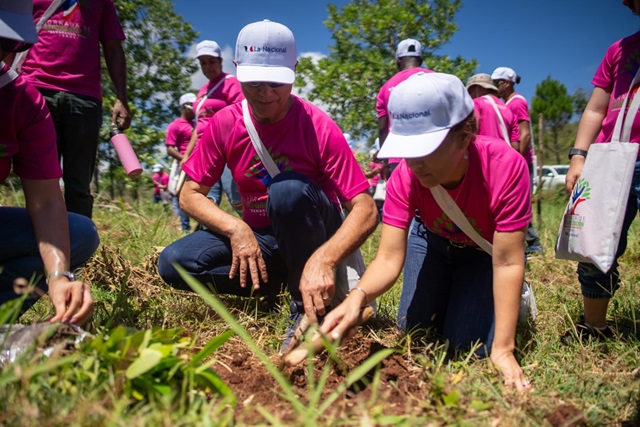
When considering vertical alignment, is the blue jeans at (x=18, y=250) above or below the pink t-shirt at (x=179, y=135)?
below

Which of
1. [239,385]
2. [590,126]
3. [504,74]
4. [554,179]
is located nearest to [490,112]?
[504,74]

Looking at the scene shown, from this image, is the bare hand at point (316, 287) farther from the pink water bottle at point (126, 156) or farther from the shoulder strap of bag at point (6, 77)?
the pink water bottle at point (126, 156)

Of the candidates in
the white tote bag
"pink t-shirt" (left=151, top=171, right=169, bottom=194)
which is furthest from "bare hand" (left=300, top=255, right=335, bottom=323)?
"pink t-shirt" (left=151, top=171, right=169, bottom=194)

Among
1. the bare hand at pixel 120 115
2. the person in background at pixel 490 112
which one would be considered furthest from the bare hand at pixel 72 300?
the person in background at pixel 490 112

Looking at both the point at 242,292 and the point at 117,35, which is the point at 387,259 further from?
the point at 117,35

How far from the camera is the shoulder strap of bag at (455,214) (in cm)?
198

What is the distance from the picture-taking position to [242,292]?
2562 millimetres

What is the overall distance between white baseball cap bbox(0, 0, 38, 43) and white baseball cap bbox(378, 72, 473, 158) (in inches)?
44.0

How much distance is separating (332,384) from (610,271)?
4.03 feet

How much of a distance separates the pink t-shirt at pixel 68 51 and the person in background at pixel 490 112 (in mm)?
2427

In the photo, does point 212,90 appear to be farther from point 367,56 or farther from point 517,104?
point 367,56

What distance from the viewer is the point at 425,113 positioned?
5.53 ft

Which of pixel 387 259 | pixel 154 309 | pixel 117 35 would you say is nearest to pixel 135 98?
pixel 117 35

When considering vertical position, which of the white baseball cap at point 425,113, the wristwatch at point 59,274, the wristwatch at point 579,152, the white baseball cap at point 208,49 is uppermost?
the white baseball cap at point 208,49
